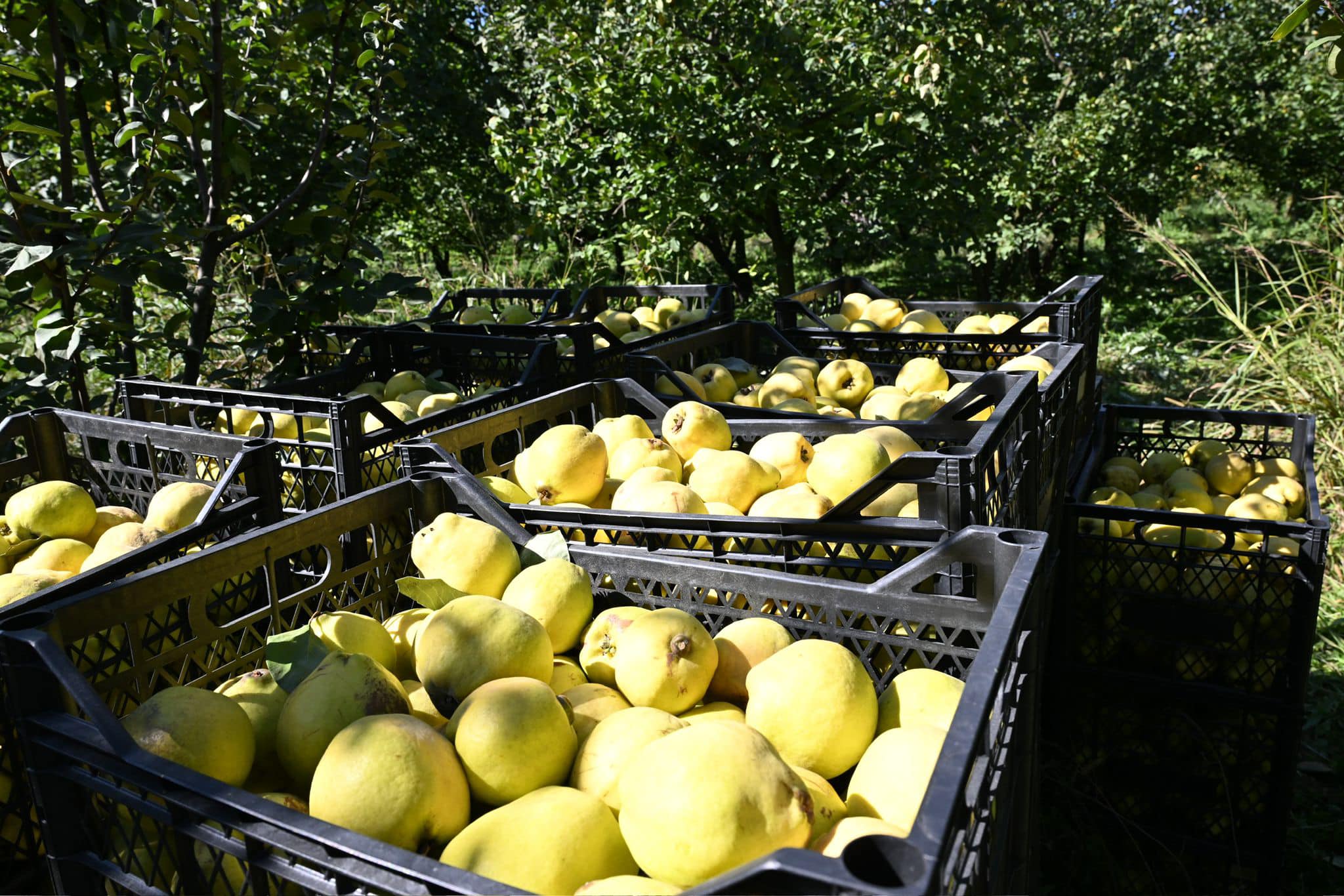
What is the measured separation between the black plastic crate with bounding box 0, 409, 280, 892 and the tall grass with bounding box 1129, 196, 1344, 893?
3012 millimetres

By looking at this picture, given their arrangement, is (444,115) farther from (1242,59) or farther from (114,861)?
(1242,59)

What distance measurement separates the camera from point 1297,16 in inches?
73.8

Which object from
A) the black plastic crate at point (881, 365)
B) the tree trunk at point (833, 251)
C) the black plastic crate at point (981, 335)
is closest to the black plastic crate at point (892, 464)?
the black plastic crate at point (881, 365)

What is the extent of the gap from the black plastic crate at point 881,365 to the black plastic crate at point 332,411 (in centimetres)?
45

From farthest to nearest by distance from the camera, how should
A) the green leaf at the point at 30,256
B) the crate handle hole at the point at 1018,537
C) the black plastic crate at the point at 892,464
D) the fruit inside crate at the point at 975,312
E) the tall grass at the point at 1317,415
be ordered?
the fruit inside crate at the point at 975,312
the tall grass at the point at 1317,415
the green leaf at the point at 30,256
the black plastic crate at the point at 892,464
the crate handle hole at the point at 1018,537

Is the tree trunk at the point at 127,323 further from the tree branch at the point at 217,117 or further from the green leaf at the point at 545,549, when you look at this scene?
the green leaf at the point at 545,549

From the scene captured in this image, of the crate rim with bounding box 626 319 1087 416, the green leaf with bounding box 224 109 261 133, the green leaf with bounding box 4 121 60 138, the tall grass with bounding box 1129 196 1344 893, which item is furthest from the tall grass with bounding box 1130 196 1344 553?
the green leaf with bounding box 4 121 60 138

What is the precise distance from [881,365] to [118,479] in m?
2.52

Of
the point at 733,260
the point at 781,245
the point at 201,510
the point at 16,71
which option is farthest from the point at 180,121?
the point at 733,260

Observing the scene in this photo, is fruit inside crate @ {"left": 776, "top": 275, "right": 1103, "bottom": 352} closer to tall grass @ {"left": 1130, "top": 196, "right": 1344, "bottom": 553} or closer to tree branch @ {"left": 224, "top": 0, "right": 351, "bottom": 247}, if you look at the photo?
tall grass @ {"left": 1130, "top": 196, "right": 1344, "bottom": 553}

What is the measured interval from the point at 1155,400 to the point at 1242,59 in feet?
23.5

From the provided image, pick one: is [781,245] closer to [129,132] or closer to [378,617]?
[129,132]

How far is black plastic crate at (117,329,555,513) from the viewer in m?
2.39

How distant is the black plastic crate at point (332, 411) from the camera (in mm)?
2395
